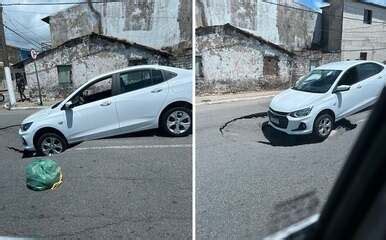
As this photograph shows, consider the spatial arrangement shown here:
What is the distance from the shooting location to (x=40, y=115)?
76.0 inches

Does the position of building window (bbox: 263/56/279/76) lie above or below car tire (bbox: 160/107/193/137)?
above

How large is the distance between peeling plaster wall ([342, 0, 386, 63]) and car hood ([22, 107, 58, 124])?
4.27ft

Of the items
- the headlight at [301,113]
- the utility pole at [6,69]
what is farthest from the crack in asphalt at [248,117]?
the utility pole at [6,69]

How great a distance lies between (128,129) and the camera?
1.85 m

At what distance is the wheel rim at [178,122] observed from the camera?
170 centimetres

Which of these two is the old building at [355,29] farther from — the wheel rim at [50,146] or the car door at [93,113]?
the wheel rim at [50,146]

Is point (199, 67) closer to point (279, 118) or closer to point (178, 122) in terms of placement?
point (178, 122)

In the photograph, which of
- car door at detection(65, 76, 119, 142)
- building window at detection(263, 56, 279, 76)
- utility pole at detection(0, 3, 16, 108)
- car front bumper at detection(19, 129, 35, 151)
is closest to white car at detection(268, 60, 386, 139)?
building window at detection(263, 56, 279, 76)

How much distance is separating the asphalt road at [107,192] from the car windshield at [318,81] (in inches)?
20.5

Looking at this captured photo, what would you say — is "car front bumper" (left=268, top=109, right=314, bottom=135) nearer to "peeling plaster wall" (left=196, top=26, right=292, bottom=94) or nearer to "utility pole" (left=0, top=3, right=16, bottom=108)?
"peeling plaster wall" (left=196, top=26, right=292, bottom=94)

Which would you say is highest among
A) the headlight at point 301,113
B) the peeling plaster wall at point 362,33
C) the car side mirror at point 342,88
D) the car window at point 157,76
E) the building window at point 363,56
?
the peeling plaster wall at point 362,33

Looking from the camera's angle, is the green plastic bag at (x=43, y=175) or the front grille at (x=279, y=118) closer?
the front grille at (x=279, y=118)

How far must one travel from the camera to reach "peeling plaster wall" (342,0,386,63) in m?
1.36

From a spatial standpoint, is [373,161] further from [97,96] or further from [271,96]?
[97,96]
